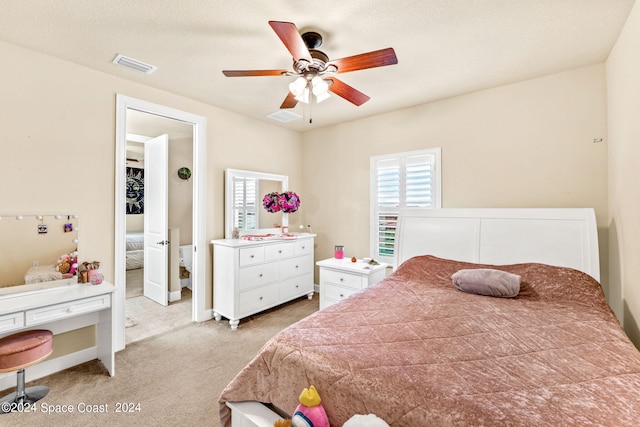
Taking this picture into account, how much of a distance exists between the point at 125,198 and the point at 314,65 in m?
2.29

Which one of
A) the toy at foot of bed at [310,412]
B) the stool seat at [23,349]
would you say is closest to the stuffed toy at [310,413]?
the toy at foot of bed at [310,412]

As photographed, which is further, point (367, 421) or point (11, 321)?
point (11, 321)

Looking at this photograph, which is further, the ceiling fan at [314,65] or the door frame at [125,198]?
the door frame at [125,198]

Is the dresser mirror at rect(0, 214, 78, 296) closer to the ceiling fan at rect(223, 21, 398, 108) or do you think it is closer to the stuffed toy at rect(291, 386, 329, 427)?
the ceiling fan at rect(223, 21, 398, 108)

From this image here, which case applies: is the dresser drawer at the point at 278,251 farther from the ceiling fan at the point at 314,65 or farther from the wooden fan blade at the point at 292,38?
the wooden fan blade at the point at 292,38

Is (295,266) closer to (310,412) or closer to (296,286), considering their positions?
(296,286)

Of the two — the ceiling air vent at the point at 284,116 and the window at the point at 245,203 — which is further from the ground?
the ceiling air vent at the point at 284,116

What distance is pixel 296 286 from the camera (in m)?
3.98

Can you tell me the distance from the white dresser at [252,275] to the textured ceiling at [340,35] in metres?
1.85

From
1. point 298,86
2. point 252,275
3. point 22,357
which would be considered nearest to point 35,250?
point 22,357

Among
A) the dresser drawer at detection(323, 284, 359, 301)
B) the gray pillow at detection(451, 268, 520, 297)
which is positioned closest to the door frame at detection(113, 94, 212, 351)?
the dresser drawer at detection(323, 284, 359, 301)

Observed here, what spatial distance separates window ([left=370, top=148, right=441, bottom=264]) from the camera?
11.0ft

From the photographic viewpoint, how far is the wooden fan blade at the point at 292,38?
1521 millimetres

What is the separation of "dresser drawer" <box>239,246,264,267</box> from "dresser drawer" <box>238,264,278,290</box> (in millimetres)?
69
